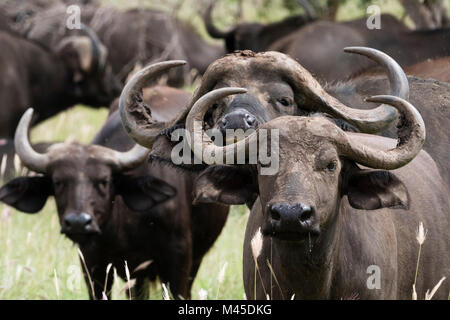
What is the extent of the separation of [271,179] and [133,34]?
13.1m

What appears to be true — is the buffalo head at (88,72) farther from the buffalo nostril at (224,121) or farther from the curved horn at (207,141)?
the curved horn at (207,141)

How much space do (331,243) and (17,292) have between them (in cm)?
344

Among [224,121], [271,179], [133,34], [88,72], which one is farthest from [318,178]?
[133,34]

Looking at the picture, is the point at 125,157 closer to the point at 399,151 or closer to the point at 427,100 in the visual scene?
the point at 427,100

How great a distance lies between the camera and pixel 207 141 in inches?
204

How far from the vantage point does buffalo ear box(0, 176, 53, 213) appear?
7778 mm

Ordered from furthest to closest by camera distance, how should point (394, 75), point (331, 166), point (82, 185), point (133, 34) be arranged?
point (133, 34), point (82, 185), point (394, 75), point (331, 166)

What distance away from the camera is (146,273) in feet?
25.6

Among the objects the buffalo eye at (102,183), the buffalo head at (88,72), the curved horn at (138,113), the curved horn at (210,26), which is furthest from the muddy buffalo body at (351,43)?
the curved horn at (138,113)

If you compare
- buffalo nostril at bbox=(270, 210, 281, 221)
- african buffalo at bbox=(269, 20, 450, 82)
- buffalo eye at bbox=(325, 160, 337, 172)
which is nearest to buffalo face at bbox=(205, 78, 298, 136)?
buffalo eye at bbox=(325, 160, 337, 172)

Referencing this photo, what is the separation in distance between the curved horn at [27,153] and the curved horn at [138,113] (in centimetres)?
151

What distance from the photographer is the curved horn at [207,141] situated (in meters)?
4.92

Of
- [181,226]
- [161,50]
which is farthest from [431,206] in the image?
[161,50]
